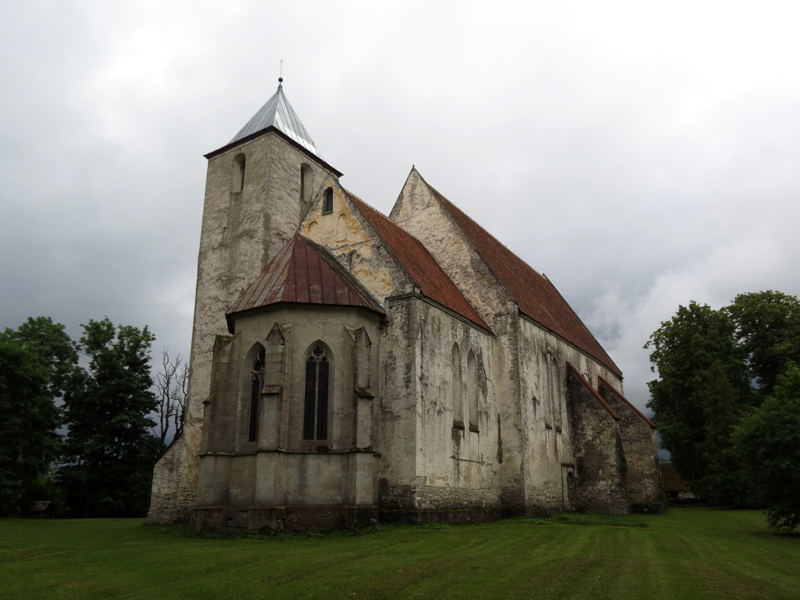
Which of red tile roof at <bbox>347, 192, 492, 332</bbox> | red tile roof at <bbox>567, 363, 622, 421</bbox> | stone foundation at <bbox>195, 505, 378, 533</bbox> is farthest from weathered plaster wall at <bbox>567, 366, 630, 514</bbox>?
stone foundation at <bbox>195, 505, 378, 533</bbox>

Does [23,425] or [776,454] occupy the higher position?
[23,425]

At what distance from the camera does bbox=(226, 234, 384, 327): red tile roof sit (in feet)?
60.9

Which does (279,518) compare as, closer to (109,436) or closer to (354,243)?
(354,243)

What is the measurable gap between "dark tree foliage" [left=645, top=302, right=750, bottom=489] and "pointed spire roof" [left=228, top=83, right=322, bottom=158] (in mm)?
26682

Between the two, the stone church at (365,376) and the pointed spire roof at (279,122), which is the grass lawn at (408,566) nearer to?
the stone church at (365,376)


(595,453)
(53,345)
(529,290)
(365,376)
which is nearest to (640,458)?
(595,453)

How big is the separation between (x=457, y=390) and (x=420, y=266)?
479 centimetres

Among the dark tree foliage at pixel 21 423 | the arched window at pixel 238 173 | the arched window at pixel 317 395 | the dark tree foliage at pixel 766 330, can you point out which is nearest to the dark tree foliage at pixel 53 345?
the dark tree foliage at pixel 21 423

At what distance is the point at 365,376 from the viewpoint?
18.0 metres

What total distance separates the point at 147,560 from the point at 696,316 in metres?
38.6

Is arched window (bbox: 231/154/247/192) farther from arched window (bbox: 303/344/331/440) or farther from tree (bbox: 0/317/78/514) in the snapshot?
tree (bbox: 0/317/78/514)

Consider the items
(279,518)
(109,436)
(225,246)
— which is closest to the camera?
(279,518)

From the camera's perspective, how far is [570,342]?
1172 inches

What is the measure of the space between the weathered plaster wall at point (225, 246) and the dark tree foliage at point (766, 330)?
3074 cm
